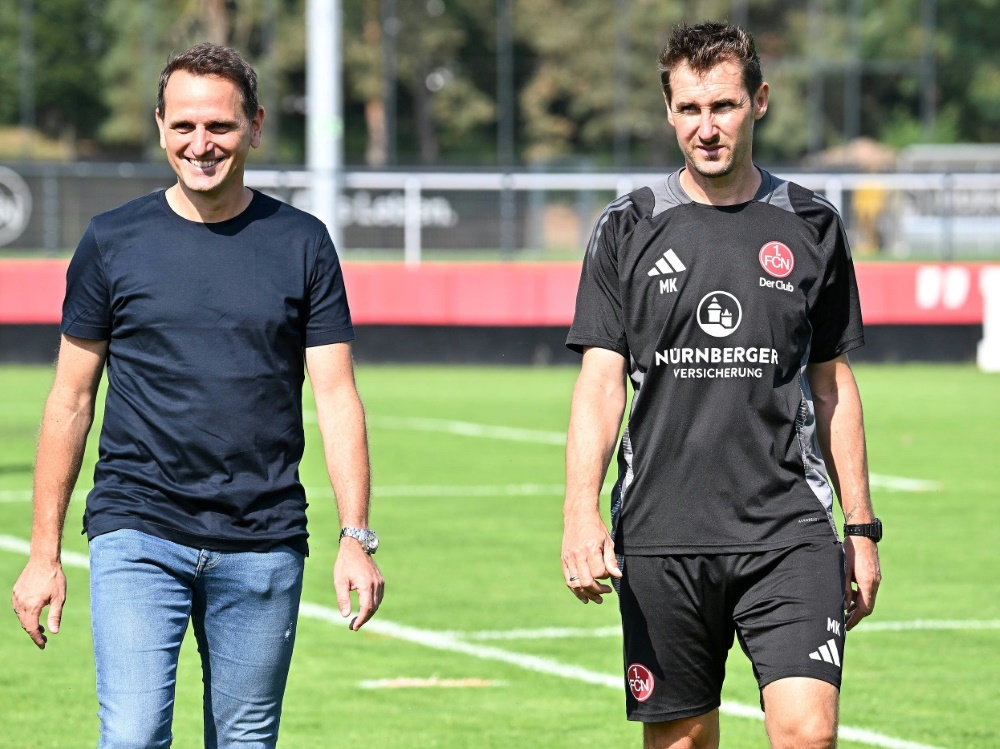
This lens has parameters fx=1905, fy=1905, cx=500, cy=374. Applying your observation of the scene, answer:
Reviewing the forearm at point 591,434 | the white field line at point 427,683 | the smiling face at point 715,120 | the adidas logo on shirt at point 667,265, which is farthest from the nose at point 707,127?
the white field line at point 427,683

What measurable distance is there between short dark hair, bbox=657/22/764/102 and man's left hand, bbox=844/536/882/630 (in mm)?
1220

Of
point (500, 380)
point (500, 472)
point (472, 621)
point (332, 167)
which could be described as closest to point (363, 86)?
point (332, 167)

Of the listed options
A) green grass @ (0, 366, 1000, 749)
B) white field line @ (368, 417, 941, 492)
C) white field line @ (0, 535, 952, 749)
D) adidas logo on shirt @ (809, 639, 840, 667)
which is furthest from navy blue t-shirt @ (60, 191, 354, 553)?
white field line @ (368, 417, 941, 492)

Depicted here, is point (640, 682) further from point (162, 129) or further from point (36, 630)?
point (162, 129)

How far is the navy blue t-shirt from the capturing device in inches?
183

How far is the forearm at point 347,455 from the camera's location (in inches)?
187

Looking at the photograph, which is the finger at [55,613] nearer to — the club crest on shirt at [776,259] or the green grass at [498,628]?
the club crest on shirt at [776,259]

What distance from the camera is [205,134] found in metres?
4.67

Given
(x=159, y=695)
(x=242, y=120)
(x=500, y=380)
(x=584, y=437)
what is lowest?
(x=500, y=380)

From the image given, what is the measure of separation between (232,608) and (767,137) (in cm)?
6129

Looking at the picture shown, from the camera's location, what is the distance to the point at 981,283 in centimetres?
2391

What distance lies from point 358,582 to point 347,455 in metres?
0.33

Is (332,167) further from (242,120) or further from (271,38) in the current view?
(271,38)

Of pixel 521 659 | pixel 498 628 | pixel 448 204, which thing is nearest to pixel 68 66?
pixel 448 204
